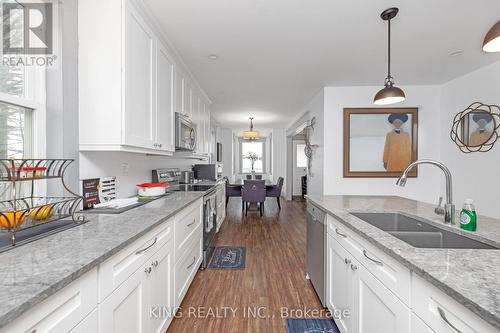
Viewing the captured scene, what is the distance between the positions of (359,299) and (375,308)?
18 cm

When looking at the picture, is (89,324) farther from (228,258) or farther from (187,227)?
(228,258)

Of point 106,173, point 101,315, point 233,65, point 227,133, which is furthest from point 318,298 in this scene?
point 227,133

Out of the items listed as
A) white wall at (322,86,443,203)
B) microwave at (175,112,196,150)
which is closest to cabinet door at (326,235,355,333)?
microwave at (175,112,196,150)

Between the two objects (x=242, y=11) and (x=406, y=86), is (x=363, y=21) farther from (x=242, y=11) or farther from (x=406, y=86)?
(x=406, y=86)

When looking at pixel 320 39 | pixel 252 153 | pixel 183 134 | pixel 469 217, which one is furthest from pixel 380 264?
pixel 252 153

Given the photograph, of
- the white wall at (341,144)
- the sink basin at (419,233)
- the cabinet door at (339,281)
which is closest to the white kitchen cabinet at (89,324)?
the cabinet door at (339,281)

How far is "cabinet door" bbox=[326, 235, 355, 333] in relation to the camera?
1.45m

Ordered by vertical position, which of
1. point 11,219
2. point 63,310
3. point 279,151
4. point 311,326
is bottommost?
point 311,326

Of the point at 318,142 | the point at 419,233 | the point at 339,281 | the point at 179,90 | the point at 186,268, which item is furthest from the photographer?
the point at 318,142

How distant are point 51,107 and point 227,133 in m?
7.21

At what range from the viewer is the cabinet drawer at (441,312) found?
0.62 meters

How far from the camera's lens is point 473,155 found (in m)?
3.13

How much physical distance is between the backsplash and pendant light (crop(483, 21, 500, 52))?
97.2 inches

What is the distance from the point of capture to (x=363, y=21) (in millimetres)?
1972
